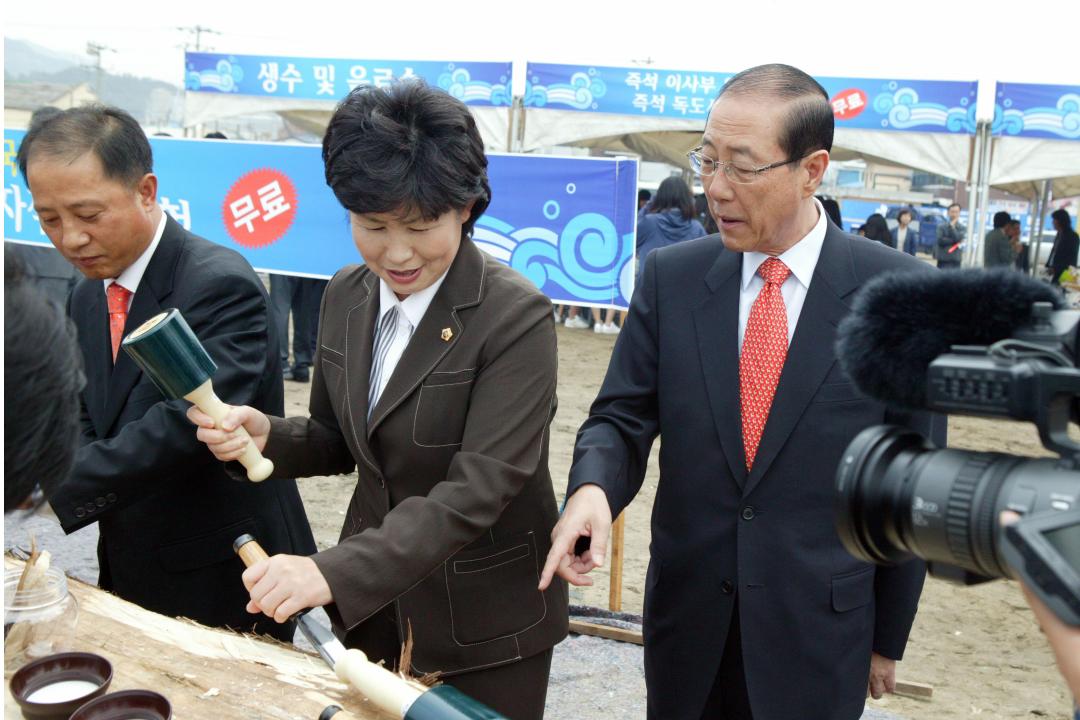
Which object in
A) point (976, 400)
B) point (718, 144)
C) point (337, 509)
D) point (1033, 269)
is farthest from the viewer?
point (1033, 269)

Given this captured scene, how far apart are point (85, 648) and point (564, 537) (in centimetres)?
87

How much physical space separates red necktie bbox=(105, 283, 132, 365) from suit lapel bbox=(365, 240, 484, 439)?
0.81m

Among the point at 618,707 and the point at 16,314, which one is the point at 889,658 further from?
the point at 16,314

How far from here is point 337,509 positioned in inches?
209

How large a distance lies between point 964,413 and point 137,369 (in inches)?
71.8

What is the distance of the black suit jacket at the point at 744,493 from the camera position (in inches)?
74.0

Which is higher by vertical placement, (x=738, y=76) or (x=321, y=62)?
(x=321, y=62)

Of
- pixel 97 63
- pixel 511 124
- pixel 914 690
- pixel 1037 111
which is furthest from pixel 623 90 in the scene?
pixel 97 63

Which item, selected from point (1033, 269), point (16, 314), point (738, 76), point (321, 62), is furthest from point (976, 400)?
point (1033, 269)

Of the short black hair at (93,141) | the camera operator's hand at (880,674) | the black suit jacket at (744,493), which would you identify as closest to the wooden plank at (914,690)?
the camera operator's hand at (880,674)

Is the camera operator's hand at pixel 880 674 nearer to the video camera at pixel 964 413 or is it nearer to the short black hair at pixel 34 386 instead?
the video camera at pixel 964 413

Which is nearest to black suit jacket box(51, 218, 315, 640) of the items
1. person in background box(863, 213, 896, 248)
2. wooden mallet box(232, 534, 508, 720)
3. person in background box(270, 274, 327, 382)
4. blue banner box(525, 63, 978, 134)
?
wooden mallet box(232, 534, 508, 720)

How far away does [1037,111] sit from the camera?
948 centimetres

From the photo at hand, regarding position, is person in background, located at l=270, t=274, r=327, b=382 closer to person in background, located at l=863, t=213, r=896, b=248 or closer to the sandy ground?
the sandy ground
